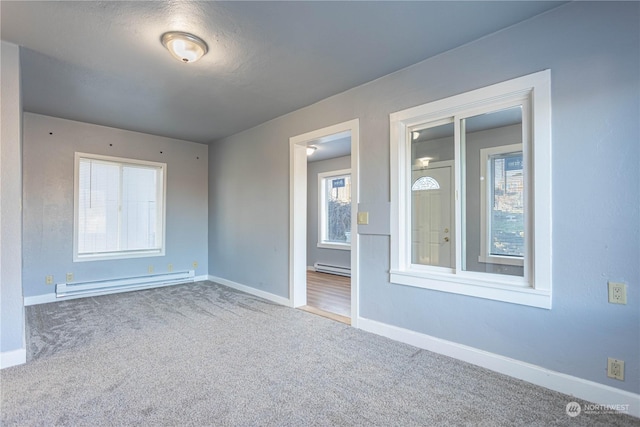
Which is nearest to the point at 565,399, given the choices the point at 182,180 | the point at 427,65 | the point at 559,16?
the point at 559,16

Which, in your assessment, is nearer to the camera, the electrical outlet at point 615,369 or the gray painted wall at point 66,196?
the electrical outlet at point 615,369

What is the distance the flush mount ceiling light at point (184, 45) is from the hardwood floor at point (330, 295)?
3053mm

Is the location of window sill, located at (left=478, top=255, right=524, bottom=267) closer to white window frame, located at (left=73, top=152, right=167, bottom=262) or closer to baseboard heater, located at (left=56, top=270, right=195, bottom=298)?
baseboard heater, located at (left=56, top=270, right=195, bottom=298)

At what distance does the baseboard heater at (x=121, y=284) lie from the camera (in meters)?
4.59

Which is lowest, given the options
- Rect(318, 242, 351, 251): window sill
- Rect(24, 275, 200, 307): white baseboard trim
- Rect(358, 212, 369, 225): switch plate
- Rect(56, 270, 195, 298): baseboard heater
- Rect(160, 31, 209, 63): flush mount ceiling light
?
Rect(24, 275, 200, 307): white baseboard trim

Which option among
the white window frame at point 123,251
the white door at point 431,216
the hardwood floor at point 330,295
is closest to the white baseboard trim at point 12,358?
the white window frame at point 123,251

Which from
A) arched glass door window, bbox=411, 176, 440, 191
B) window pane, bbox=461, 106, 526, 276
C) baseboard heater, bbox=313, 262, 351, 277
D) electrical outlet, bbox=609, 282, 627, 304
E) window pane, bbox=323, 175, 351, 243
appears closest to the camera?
electrical outlet, bbox=609, 282, 627, 304

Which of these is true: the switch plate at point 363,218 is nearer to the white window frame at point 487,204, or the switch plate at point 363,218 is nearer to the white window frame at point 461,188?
the white window frame at point 461,188

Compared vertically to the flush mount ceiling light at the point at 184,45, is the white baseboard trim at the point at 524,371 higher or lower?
lower

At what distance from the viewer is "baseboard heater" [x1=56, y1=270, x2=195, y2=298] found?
4.59 m

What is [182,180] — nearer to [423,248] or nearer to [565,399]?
[423,248]

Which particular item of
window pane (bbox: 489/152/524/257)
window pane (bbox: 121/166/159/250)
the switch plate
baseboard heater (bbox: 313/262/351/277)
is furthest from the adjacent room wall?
baseboard heater (bbox: 313/262/351/277)

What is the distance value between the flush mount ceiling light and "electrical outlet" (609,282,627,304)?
3.39 metres

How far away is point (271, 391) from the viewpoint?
2.17m
